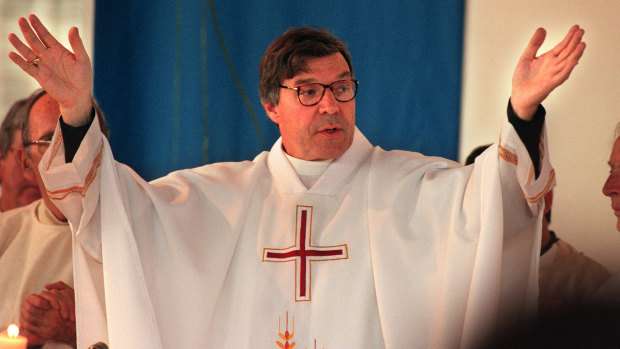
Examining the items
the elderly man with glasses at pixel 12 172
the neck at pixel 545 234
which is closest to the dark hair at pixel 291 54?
the neck at pixel 545 234

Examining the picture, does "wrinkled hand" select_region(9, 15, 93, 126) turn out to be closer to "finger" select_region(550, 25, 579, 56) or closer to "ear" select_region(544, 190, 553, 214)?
"finger" select_region(550, 25, 579, 56)

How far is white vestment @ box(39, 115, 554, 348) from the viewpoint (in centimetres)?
324

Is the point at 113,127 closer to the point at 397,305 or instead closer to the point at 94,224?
the point at 94,224

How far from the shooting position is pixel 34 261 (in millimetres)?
4562

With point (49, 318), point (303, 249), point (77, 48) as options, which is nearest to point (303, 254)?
point (303, 249)

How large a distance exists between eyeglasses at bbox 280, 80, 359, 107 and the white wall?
5.16ft

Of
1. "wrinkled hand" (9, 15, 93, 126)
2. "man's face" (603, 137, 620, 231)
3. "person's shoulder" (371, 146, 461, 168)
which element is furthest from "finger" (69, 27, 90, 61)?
"man's face" (603, 137, 620, 231)

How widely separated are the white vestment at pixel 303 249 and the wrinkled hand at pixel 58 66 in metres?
0.15

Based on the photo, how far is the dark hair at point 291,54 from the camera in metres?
3.96

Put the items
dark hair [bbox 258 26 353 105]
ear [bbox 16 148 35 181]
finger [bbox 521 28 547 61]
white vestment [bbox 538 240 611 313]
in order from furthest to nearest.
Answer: ear [bbox 16 148 35 181]
white vestment [bbox 538 240 611 313]
dark hair [bbox 258 26 353 105]
finger [bbox 521 28 547 61]

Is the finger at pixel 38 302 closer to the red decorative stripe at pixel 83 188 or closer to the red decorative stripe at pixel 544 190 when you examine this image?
the red decorative stripe at pixel 83 188

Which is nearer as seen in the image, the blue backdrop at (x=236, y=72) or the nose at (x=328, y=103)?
the nose at (x=328, y=103)

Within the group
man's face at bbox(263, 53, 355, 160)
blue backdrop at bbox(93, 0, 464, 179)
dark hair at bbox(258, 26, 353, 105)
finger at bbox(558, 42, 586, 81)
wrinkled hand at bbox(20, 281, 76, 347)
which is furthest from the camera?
blue backdrop at bbox(93, 0, 464, 179)

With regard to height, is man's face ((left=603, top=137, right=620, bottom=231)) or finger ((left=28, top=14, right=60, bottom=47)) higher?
finger ((left=28, top=14, right=60, bottom=47))
